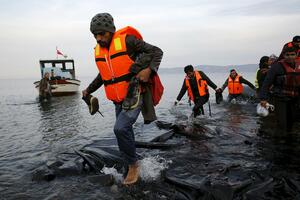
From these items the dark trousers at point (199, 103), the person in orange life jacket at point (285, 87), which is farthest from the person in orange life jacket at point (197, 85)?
the person in orange life jacket at point (285, 87)

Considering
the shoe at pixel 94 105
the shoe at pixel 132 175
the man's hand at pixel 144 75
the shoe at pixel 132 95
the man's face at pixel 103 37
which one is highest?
the man's face at pixel 103 37

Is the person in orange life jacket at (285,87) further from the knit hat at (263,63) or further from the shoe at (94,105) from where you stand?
the knit hat at (263,63)

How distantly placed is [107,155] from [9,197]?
1.83m

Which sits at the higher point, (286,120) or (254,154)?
(286,120)

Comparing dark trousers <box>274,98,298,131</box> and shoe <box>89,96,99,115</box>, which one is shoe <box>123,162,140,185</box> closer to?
shoe <box>89,96,99,115</box>

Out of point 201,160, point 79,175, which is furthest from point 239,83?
point 79,175

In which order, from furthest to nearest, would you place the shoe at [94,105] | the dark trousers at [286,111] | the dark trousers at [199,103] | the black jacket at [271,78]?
the dark trousers at [199,103] < the dark trousers at [286,111] < the black jacket at [271,78] < the shoe at [94,105]

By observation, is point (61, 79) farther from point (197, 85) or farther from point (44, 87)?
point (197, 85)

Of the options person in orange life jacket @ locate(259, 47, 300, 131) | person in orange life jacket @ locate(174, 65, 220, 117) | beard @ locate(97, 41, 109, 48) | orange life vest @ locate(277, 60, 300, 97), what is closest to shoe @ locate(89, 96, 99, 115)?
beard @ locate(97, 41, 109, 48)

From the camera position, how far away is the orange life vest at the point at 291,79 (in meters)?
6.08

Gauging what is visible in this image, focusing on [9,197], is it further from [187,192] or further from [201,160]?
[201,160]

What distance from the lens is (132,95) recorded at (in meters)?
4.13

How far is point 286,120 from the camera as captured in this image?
6.35m

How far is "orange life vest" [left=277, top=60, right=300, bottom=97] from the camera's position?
6.08 meters
